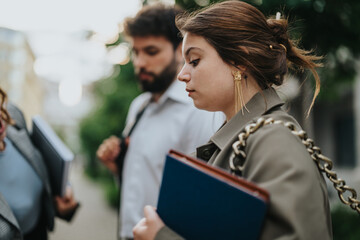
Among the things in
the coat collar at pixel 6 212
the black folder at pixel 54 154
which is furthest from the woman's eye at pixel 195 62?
the coat collar at pixel 6 212

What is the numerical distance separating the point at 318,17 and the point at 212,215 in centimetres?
338

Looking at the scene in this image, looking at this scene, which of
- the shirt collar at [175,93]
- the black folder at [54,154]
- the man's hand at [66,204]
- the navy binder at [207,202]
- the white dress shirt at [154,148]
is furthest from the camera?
the shirt collar at [175,93]

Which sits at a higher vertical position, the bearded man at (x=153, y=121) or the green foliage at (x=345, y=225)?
the bearded man at (x=153, y=121)

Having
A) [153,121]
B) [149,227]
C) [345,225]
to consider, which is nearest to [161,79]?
[153,121]

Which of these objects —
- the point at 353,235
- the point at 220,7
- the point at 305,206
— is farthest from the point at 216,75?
the point at 353,235

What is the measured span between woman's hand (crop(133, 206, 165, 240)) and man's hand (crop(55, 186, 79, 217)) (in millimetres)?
1308

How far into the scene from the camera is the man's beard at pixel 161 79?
2717mm

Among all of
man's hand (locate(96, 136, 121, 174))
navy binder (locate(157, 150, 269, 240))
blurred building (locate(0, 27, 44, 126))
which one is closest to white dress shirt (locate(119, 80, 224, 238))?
man's hand (locate(96, 136, 121, 174))

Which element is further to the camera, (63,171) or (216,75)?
(63,171)

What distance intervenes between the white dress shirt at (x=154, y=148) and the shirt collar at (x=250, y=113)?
1037 mm

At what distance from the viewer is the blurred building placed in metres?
2.84

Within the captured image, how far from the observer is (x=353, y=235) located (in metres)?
4.76

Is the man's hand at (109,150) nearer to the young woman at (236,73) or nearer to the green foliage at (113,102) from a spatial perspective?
the young woman at (236,73)

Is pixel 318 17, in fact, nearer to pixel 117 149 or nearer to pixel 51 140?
pixel 117 149
